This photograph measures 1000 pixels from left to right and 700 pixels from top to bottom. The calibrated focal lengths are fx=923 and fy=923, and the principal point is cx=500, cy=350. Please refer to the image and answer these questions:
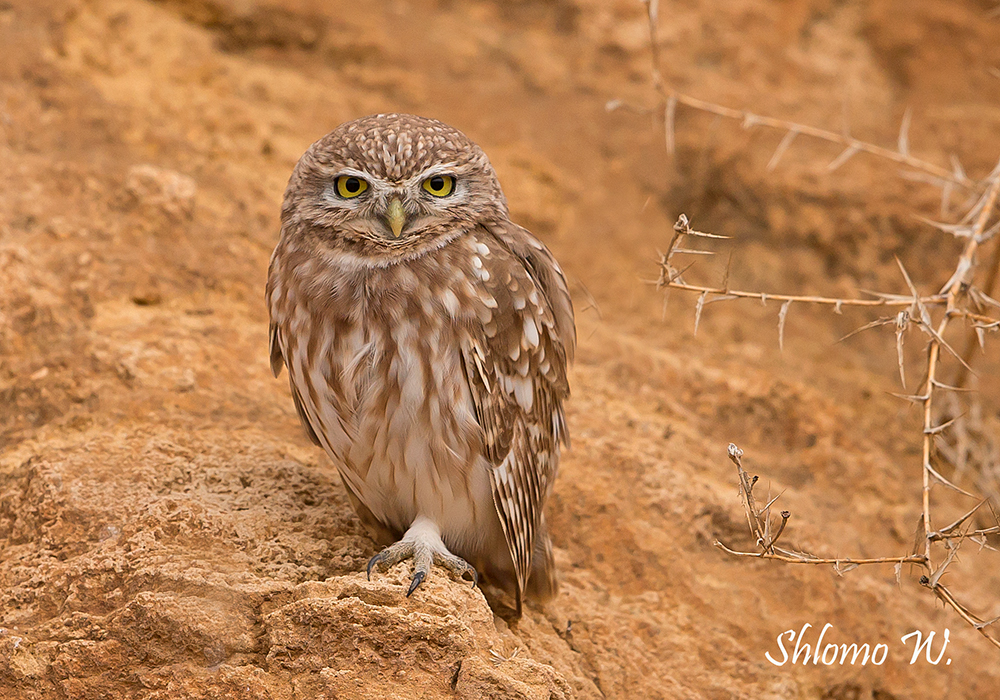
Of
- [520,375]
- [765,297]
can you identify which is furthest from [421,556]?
[765,297]

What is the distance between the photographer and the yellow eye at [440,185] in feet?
9.45

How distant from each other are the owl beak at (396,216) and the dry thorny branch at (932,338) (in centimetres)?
82

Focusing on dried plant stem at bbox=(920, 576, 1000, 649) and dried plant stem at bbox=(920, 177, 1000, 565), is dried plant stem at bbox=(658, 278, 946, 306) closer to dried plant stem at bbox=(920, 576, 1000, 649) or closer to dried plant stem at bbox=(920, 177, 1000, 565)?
dried plant stem at bbox=(920, 177, 1000, 565)

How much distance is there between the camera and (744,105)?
228 inches

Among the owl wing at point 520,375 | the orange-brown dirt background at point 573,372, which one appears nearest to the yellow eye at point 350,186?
the owl wing at point 520,375

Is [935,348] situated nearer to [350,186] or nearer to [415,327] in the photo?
[415,327]

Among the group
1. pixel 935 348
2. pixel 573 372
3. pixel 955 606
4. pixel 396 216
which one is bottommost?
pixel 573 372

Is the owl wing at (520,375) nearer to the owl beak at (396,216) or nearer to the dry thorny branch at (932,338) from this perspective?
the owl beak at (396,216)

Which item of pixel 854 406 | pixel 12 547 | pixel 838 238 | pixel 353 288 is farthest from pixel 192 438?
pixel 838 238

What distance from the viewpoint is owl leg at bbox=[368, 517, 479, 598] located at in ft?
9.35

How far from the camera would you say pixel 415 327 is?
2.89 metres

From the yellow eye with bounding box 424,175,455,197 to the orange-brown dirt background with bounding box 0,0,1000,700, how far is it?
3.88 feet

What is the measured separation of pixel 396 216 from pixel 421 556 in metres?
1.06

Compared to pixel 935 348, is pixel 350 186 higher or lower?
higher
